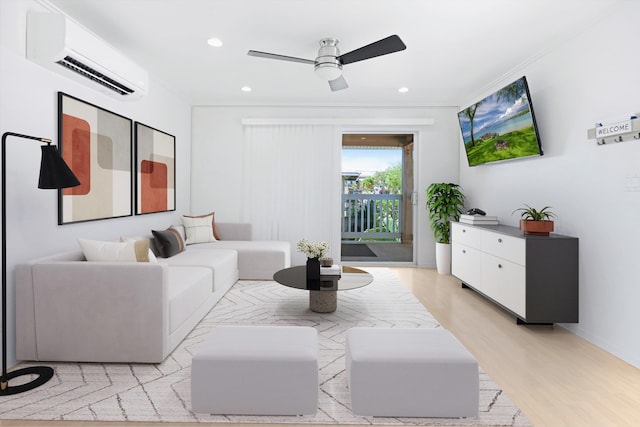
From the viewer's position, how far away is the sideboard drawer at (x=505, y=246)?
304 cm

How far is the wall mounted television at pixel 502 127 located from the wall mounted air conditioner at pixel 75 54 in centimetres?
357

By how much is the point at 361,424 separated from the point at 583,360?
1.79m

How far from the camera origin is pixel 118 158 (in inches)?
141

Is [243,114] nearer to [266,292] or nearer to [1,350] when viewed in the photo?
[266,292]

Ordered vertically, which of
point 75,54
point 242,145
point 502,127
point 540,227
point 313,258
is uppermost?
point 75,54

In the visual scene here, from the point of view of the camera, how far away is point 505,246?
10.8ft

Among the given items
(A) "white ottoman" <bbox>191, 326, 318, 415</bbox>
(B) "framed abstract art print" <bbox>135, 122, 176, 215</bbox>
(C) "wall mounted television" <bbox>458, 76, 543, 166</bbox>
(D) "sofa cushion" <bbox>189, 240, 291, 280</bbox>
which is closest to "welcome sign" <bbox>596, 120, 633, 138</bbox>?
(C) "wall mounted television" <bbox>458, 76, 543, 166</bbox>

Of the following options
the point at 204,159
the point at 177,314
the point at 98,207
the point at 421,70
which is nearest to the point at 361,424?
the point at 177,314

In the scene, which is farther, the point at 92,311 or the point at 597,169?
the point at 597,169

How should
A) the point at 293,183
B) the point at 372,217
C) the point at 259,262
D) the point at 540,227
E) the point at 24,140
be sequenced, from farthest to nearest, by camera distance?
the point at 372,217, the point at 293,183, the point at 259,262, the point at 540,227, the point at 24,140

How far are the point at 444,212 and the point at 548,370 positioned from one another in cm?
301

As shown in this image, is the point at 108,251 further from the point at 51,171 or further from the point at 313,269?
Result: the point at 313,269

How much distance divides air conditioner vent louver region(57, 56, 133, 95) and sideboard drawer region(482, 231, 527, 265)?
12.1 ft

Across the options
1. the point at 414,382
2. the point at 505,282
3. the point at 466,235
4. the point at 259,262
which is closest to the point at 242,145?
the point at 259,262
